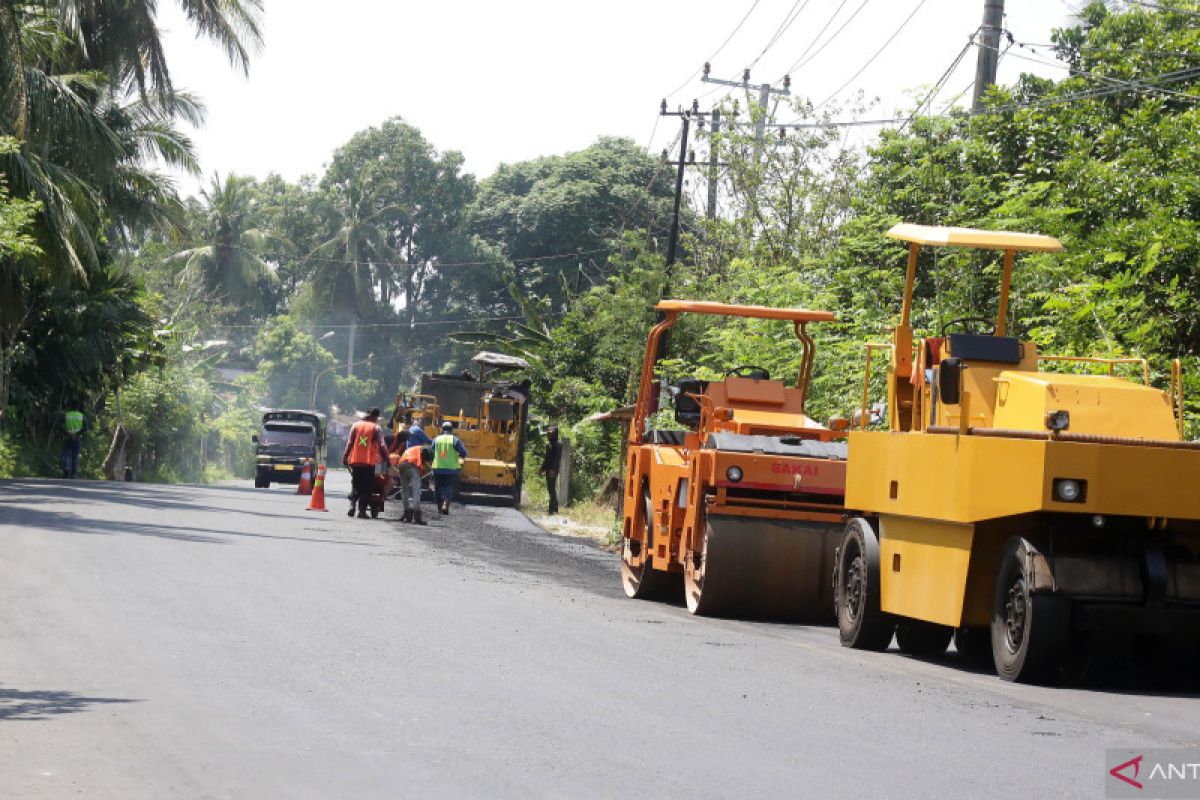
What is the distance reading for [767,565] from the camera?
49.0ft

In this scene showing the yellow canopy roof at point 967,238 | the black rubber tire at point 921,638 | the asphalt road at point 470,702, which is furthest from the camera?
the black rubber tire at point 921,638

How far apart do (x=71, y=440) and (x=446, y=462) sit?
1479 cm

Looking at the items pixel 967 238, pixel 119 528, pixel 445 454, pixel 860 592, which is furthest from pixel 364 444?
pixel 967 238

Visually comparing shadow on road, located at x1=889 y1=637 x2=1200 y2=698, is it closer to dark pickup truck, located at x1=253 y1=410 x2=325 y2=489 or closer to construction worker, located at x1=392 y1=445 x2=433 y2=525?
construction worker, located at x1=392 y1=445 x2=433 y2=525

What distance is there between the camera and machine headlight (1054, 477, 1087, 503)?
1010cm

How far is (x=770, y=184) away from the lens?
36.4 meters

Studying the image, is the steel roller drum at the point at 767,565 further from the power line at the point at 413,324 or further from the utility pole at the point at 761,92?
the power line at the point at 413,324

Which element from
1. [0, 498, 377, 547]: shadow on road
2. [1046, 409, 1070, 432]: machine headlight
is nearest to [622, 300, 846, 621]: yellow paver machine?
[1046, 409, 1070, 432]: machine headlight

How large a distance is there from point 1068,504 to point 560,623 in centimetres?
456

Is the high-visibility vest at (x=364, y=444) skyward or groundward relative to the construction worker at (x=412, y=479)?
skyward

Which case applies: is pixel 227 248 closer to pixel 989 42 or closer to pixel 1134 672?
pixel 989 42

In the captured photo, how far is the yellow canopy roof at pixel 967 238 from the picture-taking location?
12.3 meters

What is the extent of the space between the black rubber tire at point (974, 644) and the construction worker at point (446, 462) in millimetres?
18244

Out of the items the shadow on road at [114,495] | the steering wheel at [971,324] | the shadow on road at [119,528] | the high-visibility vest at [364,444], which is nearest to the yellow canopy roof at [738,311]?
the steering wheel at [971,324]
